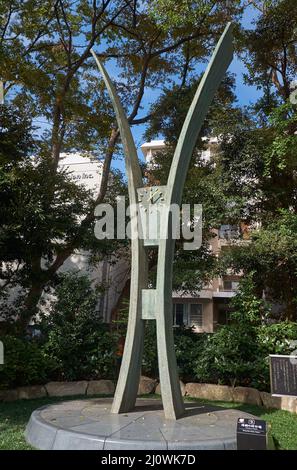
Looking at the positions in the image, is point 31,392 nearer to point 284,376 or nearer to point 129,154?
point 284,376

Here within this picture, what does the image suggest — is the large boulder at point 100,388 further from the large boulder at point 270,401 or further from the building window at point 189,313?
the building window at point 189,313

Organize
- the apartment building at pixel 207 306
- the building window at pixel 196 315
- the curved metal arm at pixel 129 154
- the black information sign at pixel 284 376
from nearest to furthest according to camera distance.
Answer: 1. the black information sign at pixel 284 376
2. the curved metal arm at pixel 129 154
3. the apartment building at pixel 207 306
4. the building window at pixel 196 315

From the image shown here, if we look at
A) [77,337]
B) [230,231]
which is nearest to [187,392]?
[77,337]

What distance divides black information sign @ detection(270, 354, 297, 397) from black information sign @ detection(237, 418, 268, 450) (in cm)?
237

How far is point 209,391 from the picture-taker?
9031mm

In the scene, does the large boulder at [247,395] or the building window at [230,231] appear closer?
the large boulder at [247,395]

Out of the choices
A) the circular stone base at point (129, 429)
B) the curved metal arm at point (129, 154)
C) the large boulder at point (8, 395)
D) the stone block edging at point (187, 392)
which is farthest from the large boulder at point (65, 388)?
the curved metal arm at point (129, 154)

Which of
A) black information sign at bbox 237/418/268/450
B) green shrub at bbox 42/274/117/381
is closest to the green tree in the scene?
green shrub at bbox 42/274/117/381

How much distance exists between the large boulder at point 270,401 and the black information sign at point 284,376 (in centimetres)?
201

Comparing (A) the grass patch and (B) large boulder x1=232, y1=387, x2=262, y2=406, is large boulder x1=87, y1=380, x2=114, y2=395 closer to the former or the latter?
(A) the grass patch

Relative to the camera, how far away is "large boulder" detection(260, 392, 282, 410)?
8.21 meters

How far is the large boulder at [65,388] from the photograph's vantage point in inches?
344

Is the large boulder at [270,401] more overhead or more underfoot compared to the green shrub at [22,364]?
more underfoot

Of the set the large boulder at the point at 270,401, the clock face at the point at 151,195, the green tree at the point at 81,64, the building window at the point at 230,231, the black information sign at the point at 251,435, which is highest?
the green tree at the point at 81,64
